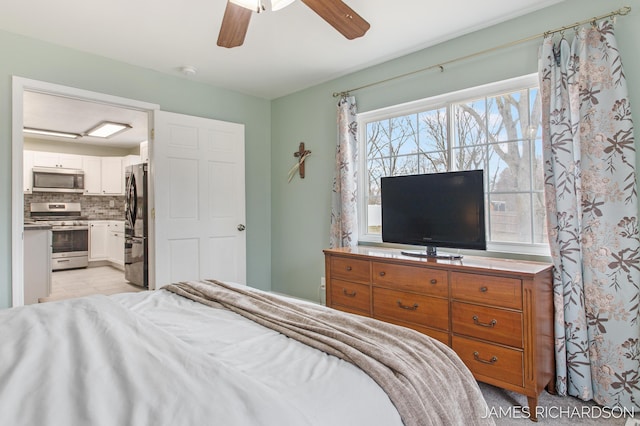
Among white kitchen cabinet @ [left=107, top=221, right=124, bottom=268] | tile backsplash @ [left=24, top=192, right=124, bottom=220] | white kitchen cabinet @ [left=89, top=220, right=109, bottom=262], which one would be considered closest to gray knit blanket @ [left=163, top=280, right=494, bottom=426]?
white kitchen cabinet @ [left=107, top=221, right=124, bottom=268]

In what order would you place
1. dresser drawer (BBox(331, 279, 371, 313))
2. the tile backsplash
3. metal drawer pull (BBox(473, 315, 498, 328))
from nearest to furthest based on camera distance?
1. metal drawer pull (BBox(473, 315, 498, 328))
2. dresser drawer (BBox(331, 279, 371, 313))
3. the tile backsplash

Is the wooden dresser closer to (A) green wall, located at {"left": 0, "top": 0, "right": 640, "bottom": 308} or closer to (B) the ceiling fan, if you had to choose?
(A) green wall, located at {"left": 0, "top": 0, "right": 640, "bottom": 308}

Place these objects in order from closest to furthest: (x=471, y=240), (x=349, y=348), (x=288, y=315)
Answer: (x=349, y=348) → (x=288, y=315) → (x=471, y=240)

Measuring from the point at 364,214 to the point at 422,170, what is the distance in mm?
731

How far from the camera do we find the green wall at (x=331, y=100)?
7.75ft

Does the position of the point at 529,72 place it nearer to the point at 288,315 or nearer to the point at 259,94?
the point at 288,315

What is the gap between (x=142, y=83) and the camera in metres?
3.52

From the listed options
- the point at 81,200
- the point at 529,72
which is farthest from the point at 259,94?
the point at 81,200

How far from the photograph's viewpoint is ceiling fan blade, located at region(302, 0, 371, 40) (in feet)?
5.99

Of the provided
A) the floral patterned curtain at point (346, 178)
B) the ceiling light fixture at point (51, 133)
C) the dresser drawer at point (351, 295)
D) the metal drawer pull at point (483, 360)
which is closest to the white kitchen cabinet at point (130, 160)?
the ceiling light fixture at point (51, 133)

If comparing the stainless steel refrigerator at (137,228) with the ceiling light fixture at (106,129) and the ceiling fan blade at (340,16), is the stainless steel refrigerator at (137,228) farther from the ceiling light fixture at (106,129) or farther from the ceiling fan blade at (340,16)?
the ceiling fan blade at (340,16)

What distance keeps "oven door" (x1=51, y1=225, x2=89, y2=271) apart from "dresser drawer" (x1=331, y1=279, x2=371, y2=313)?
19.7 ft

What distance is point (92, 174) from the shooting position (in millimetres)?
7207

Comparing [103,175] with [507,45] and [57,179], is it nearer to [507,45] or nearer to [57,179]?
[57,179]
